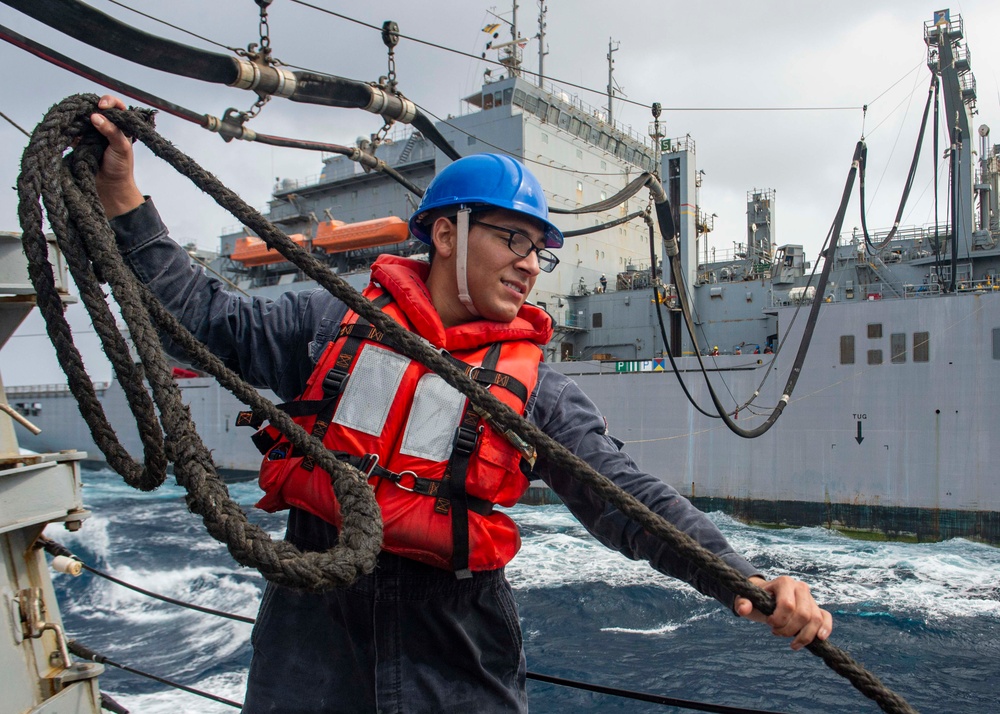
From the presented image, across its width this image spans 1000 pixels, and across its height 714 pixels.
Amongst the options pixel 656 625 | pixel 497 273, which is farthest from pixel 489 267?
pixel 656 625

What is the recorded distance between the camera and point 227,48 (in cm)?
280

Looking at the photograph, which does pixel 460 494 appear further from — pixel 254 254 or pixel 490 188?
pixel 254 254

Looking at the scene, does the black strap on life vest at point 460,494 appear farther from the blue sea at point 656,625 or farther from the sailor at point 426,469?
the blue sea at point 656,625

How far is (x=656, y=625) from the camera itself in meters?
7.74

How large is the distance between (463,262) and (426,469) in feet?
1.52

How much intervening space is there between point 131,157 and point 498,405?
2.74 feet

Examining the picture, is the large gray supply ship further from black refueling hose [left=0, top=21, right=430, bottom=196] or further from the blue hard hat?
the blue hard hat

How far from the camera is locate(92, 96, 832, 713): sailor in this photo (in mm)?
1272

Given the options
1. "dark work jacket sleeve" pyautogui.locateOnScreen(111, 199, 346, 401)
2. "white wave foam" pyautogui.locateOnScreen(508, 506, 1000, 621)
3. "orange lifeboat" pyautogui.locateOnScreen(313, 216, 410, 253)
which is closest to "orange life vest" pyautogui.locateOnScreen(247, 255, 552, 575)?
"dark work jacket sleeve" pyautogui.locateOnScreen(111, 199, 346, 401)

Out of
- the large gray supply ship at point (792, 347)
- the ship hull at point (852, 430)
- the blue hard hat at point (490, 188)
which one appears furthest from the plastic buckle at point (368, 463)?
the ship hull at point (852, 430)

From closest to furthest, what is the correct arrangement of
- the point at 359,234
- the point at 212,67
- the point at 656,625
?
the point at 212,67 → the point at 656,625 → the point at 359,234

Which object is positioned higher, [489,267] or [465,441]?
[489,267]

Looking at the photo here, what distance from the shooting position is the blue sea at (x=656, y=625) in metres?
6.07

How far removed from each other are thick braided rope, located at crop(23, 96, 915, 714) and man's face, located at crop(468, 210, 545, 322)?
34 centimetres
